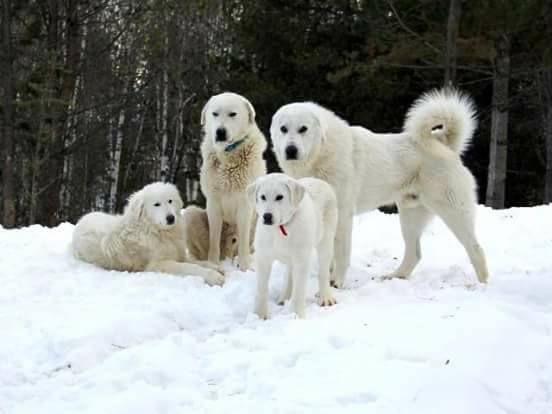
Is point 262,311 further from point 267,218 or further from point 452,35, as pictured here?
point 452,35

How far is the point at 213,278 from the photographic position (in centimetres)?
635

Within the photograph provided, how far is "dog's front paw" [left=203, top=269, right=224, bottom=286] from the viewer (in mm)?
6316

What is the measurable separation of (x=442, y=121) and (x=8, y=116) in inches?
380

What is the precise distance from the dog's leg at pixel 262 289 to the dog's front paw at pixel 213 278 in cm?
110

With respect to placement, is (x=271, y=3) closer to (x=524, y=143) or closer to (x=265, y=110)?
(x=265, y=110)

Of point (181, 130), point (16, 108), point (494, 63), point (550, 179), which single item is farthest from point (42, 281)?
point (181, 130)

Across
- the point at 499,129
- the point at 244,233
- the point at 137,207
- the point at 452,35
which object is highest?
the point at 452,35

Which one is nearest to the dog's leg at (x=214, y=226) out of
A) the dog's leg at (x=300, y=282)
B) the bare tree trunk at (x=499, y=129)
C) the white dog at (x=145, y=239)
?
the white dog at (x=145, y=239)

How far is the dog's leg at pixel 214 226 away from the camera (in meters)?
7.36

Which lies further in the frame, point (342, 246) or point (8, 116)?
point (8, 116)

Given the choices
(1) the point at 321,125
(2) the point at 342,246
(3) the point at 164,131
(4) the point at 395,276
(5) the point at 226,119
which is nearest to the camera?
(1) the point at 321,125

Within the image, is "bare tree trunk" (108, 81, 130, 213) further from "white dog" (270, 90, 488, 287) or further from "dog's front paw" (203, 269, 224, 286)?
"white dog" (270, 90, 488, 287)

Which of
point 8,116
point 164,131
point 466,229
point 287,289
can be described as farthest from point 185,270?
point 164,131

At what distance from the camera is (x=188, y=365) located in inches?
161
